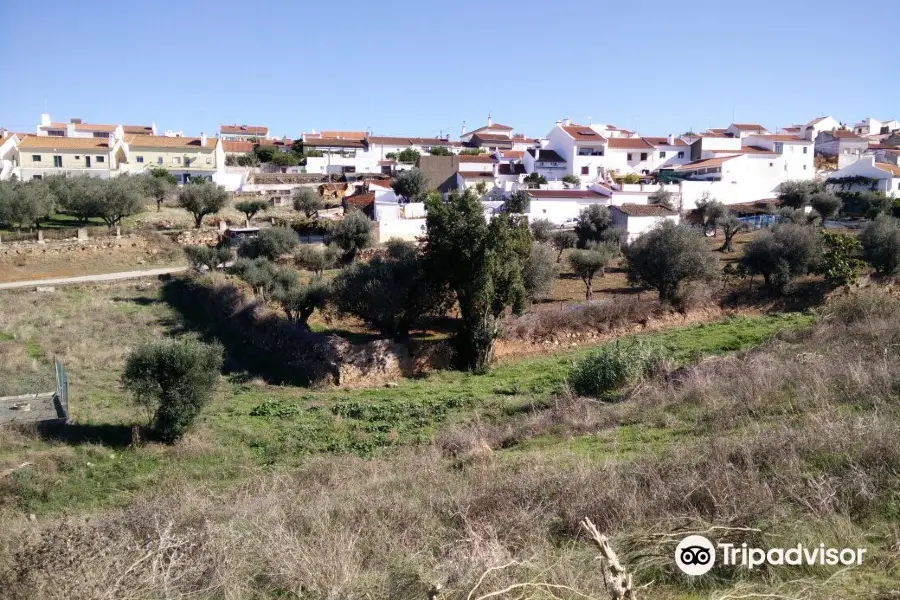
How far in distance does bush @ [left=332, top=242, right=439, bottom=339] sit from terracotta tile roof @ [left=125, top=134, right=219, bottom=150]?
47484mm

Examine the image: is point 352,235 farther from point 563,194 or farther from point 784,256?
point 784,256

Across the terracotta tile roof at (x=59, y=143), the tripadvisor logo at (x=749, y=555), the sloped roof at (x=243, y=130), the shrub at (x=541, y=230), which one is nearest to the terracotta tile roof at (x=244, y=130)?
the sloped roof at (x=243, y=130)

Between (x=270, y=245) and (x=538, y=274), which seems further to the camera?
(x=270, y=245)

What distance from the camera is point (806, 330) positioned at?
52.7 ft

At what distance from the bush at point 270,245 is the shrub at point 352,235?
2302 mm

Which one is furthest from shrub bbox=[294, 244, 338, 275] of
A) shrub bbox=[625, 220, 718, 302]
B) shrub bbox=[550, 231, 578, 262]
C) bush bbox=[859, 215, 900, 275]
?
bush bbox=[859, 215, 900, 275]

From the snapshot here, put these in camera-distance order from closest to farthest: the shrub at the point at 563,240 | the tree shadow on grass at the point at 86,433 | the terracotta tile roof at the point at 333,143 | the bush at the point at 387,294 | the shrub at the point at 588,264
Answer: the tree shadow on grass at the point at 86,433 → the bush at the point at 387,294 → the shrub at the point at 588,264 → the shrub at the point at 563,240 → the terracotta tile roof at the point at 333,143

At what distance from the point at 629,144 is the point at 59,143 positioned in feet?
168

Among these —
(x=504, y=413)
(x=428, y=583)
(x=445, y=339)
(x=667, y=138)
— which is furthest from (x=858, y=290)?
(x=667, y=138)

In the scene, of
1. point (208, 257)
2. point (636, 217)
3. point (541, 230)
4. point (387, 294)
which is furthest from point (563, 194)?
point (387, 294)

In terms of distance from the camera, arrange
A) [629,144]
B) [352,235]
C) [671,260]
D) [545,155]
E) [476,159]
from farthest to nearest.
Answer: [629,144] → [545,155] → [476,159] → [352,235] → [671,260]

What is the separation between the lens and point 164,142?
6197 centimetres

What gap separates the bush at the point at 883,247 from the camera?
2464cm

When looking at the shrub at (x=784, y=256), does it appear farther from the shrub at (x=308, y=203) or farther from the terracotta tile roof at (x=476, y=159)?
the terracotta tile roof at (x=476, y=159)
